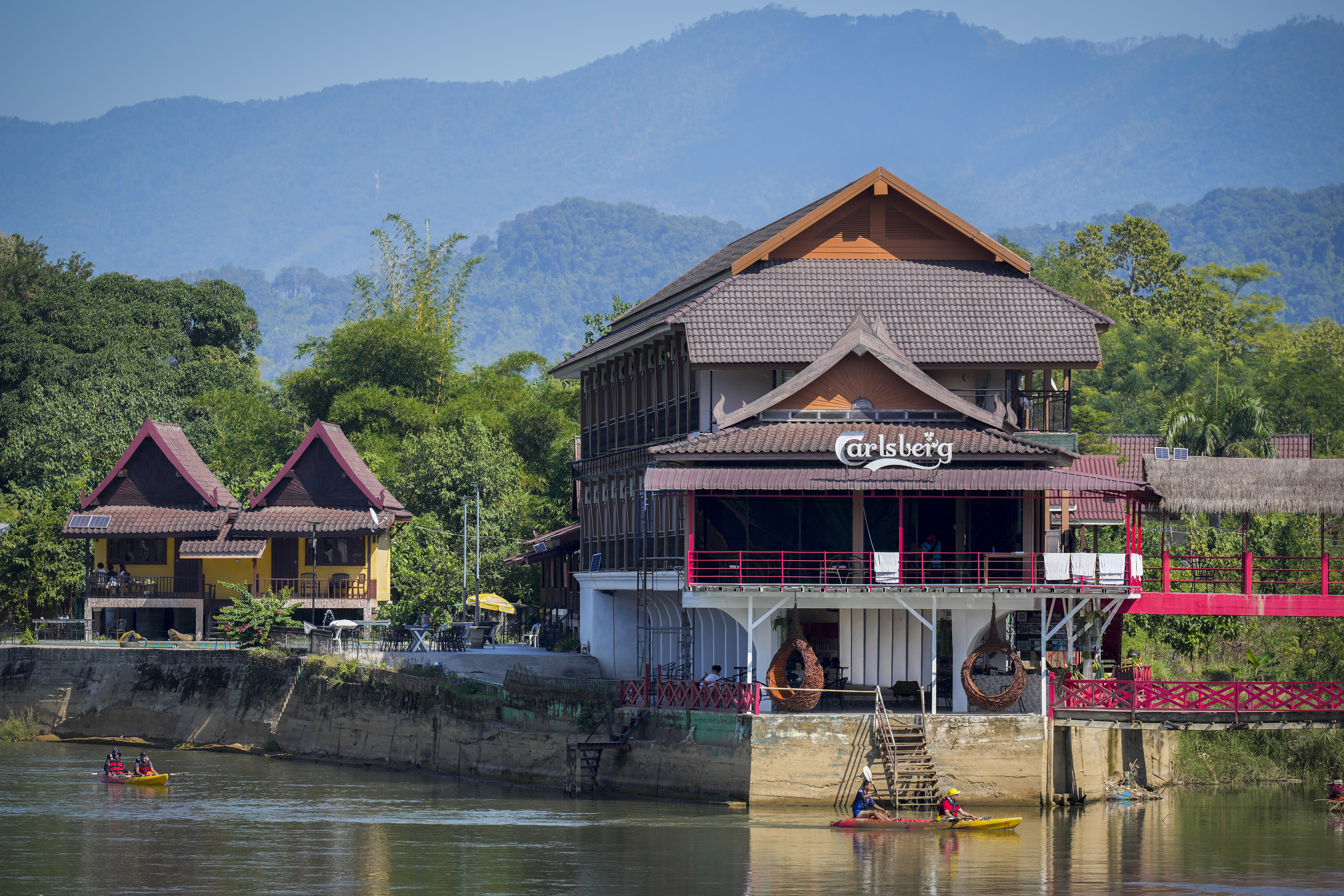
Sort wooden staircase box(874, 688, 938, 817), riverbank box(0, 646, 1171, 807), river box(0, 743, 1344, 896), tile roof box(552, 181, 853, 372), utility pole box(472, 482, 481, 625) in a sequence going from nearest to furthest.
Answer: river box(0, 743, 1344, 896) → wooden staircase box(874, 688, 938, 817) → riverbank box(0, 646, 1171, 807) → tile roof box(552, 181, 853, 372) → utility pole box(472, 482, 481, 625)

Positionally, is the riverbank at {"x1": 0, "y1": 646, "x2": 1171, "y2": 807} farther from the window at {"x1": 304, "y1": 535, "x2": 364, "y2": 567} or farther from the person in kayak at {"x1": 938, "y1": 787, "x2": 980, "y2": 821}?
the window at {"x1": 304, "y1": 535, "x2": 364, "y2": 567}

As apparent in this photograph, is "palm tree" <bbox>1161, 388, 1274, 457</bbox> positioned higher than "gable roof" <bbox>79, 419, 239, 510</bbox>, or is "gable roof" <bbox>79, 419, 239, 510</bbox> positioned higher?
"palm tree" <bbox>1161, 388, 1274, 457</bbox>

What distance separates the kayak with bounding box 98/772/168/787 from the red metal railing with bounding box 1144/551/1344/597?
31830 mm

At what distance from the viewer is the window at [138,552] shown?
270 ft

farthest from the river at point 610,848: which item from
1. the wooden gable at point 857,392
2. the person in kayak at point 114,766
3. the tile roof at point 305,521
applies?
the tile roof at point 305,521

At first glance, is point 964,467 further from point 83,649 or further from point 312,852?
point 83,649

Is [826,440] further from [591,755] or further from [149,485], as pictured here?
[149,485]

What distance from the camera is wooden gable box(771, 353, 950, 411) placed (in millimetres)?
51938

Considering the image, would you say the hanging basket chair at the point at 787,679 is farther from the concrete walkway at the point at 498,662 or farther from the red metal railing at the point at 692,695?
the concrete walkway at the point at 498,662

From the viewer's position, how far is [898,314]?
184 feet

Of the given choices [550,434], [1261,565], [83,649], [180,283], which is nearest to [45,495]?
[83,649]

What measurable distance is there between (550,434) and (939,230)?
155 ft

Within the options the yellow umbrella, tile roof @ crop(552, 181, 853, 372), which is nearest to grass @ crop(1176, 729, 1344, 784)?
tile roof @ crop(552, 181, 853, 372)

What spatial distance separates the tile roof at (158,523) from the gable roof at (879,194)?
33.9 m
